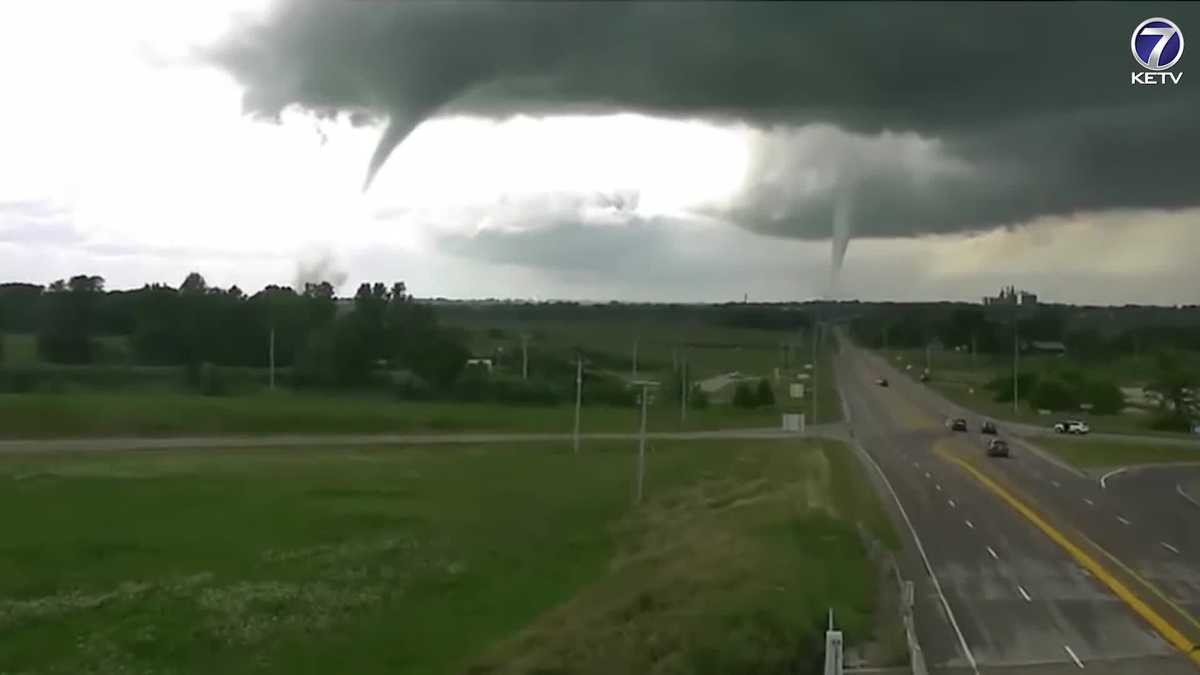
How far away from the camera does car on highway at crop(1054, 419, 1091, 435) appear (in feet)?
245

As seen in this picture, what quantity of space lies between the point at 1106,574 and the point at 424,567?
50.3 ft

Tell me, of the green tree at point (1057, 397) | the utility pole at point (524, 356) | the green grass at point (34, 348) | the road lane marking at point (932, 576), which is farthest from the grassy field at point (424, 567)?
the green grass at point (34, 348)

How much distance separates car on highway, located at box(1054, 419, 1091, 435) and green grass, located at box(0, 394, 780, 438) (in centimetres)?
1598

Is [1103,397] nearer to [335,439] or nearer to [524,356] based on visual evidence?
[524,356]

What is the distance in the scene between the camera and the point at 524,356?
3932 inches

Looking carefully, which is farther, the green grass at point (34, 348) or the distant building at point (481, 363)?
the green grass at point (34, 348)

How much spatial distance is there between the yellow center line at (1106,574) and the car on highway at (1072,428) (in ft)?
84.9

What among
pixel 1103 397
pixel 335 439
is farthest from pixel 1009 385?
pixel 335 439

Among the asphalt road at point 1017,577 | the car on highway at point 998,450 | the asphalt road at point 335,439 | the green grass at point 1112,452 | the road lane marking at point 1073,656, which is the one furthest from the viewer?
the green grass at point 1112,452

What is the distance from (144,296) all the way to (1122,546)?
95714mm

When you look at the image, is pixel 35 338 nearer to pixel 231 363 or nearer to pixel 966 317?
pixel 231 363

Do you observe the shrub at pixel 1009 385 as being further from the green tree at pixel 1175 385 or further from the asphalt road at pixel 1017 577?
the asphalt road at pixel 1017 577

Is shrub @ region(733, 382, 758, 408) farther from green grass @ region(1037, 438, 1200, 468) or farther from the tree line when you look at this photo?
the tree line

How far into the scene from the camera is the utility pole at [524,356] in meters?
96.2
